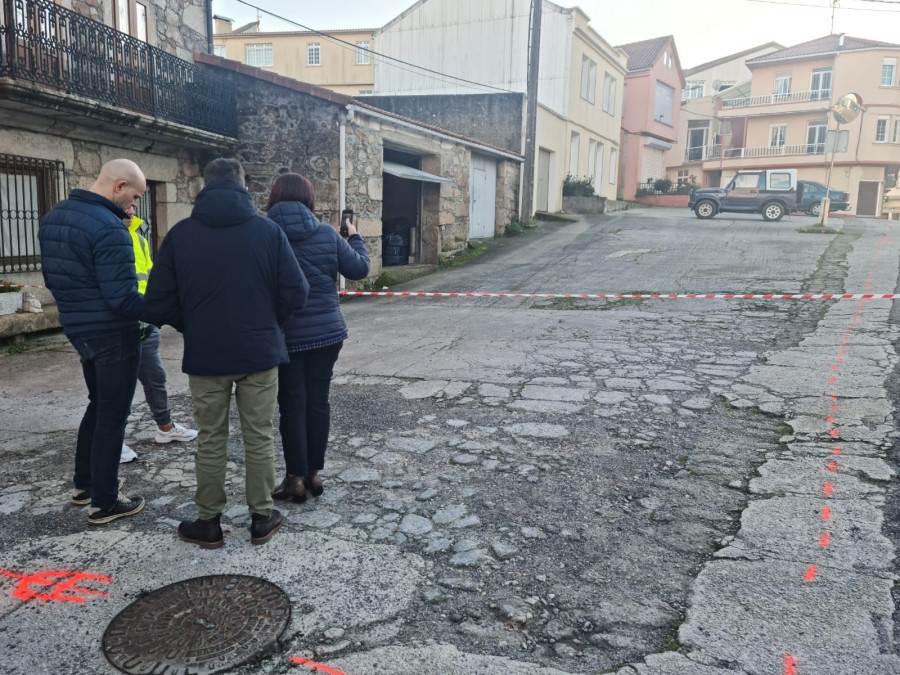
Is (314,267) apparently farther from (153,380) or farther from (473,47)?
(473,47)

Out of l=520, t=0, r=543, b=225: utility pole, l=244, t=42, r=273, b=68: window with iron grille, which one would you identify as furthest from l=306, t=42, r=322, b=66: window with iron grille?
l=520, t=0, r=543, b=225: utility pole

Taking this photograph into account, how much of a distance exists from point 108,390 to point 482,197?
15.5 m

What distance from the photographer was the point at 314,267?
357cm

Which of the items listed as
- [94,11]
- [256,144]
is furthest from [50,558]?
[256,144]

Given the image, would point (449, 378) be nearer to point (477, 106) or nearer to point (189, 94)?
point (189, 94)

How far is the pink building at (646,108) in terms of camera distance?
105ft

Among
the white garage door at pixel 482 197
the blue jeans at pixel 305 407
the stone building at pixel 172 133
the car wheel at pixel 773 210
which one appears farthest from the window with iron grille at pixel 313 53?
the blue jeans at pixel 305 407

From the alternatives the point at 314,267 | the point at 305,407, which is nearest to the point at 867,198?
the point at 314,267

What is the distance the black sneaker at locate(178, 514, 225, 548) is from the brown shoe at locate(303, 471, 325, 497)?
24.2 inches

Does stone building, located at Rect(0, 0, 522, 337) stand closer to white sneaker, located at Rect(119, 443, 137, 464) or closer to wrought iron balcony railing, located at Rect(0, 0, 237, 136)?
wrought iron balcony railing, located at Rect(0, 0, 237, 136)

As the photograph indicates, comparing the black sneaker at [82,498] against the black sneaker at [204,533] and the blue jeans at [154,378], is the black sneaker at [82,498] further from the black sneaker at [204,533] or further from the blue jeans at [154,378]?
the blue jeans at [154,378]

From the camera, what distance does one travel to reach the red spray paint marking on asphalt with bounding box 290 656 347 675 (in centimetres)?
228

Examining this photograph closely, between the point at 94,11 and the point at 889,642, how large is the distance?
Answer: 11.7 m

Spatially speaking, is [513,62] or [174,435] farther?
[513,62]
